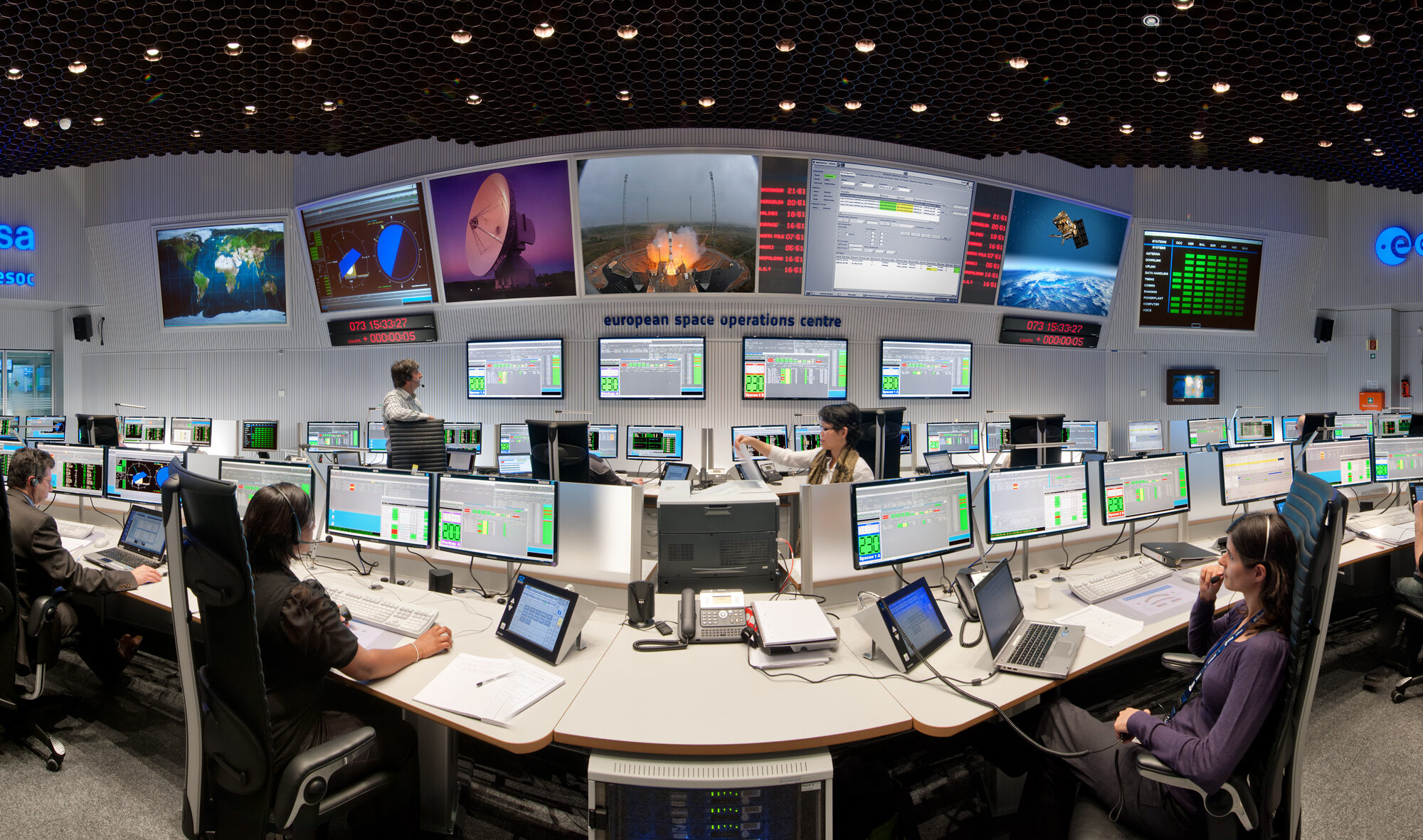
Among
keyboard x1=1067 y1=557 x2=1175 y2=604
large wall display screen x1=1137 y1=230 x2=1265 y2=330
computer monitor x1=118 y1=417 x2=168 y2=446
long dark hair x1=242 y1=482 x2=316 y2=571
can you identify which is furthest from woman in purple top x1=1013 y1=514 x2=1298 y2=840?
computer monitor x1=118 y1=417 x2=168 y2=446

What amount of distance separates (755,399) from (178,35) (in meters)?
5.08

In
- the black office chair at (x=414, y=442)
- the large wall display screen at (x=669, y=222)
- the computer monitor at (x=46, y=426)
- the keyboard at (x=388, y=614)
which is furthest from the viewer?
the computer monitor at (x=46, y=426)

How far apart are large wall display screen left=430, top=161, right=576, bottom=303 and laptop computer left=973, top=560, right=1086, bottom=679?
17.1 ft

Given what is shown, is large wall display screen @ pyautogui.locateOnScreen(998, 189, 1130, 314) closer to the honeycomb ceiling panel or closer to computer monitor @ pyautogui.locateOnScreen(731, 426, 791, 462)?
the honeycomb ceiling panel

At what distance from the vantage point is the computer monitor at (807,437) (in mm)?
6234

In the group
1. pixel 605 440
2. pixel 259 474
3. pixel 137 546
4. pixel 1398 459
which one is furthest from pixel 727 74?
pixel 1398 459

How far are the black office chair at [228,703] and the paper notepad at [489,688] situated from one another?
0.65 ft

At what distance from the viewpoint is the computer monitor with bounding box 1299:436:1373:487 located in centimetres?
389

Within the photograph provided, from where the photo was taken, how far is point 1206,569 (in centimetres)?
211

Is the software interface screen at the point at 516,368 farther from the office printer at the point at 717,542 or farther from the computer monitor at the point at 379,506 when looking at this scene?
the office printer at the point at 717,542

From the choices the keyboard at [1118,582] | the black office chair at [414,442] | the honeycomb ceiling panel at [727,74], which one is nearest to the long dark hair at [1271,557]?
the keyboard at [1118,582]

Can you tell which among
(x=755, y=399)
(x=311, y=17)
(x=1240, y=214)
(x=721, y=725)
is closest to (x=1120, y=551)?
(x=721, y=725)

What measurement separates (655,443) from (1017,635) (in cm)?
464

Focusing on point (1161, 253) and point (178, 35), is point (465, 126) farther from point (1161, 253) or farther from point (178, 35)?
point (1161, 253)
